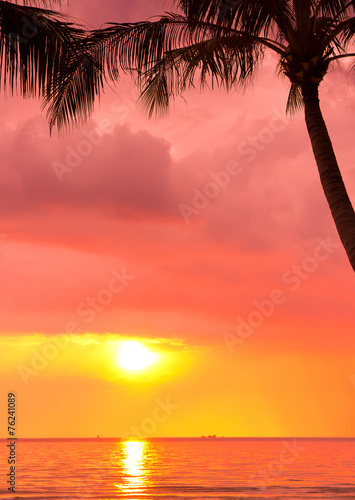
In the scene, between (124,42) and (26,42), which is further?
(124,42)

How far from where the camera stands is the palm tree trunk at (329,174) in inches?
332

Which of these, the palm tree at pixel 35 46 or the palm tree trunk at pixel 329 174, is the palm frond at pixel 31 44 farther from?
the palm tree trunk at pixel 329 174

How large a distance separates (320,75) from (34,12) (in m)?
4.41

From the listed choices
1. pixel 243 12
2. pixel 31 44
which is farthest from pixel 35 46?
pixel 243 12

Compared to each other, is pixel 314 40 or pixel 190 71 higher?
pixel 190 71

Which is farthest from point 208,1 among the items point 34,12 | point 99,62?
point 34,12

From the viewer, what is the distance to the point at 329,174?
8883mm

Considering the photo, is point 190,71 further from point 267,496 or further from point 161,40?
point 267,496

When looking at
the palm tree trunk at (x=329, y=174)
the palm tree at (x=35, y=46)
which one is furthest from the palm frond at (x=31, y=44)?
the palm tree trunk at (x=329, y=174)

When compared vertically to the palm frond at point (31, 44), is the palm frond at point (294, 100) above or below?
above

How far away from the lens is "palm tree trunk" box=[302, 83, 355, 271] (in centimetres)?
842

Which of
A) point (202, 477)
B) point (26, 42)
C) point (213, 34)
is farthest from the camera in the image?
point (202, 477)

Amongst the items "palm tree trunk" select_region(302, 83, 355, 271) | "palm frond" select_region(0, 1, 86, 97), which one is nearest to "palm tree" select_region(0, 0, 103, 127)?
"palm frond" select_region(0, 1, 86, 97)

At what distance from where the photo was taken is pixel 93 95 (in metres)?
9.72
